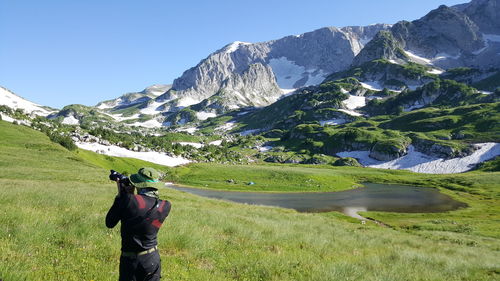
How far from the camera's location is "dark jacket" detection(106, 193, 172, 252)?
6.36 m

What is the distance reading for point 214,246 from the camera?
12.9m

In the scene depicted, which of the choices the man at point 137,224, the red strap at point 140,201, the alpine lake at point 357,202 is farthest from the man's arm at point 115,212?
the alpine lake at point 357,202

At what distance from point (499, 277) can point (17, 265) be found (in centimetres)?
1924

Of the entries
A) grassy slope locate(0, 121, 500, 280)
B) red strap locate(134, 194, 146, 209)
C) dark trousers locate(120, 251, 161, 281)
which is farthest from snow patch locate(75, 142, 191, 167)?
red strap locate(134, 194, 146, 209)

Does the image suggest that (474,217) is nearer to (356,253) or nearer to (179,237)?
(356,253)

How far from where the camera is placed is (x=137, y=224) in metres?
6.45

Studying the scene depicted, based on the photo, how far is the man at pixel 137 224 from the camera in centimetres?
638

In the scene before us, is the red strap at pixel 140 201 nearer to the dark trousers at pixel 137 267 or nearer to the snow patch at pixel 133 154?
the dark trousers at pixel 137 267

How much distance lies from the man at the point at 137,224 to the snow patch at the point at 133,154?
13317 cm

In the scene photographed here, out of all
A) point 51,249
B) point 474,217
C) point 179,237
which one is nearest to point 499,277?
point 179,237

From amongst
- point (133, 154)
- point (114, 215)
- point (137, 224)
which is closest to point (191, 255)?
point (137, 224)

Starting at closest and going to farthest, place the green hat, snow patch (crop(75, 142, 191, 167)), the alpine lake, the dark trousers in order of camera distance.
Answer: the dark trousers, the green hat, the alpine lake, snow patch (crop(75, 142, 191, 167))

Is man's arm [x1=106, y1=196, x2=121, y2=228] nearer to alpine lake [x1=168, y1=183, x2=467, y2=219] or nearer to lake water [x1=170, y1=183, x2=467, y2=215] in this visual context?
alpine lake [x1=168, y1=183, x2=467, y2=219]

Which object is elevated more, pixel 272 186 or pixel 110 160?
pixel 110 160
